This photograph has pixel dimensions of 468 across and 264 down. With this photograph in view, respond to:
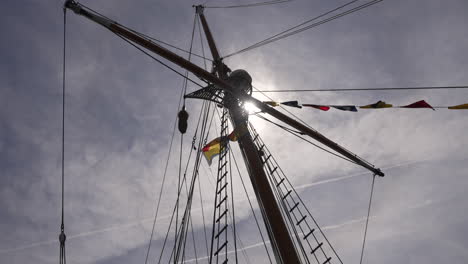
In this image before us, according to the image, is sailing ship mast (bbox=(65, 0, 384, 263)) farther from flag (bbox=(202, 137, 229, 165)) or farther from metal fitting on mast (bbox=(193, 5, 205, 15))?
metal fitting on mast (bbox=(193, 5, 205, 15))

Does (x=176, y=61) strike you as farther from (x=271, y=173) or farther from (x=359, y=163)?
(x=359, y=163)

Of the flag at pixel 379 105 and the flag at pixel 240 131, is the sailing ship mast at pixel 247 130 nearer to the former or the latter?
the flag at pixel 240 131

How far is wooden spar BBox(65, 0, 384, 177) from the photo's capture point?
8.92m

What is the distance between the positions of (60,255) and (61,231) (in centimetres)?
52

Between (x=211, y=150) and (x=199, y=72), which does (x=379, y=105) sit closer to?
(x=199, y=72)

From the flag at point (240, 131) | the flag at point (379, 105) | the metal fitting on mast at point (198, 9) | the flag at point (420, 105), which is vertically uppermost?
the metal fitting on mast at point (198, 9)

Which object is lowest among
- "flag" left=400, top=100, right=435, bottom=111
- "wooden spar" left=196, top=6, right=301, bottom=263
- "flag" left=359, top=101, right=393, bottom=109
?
"wooden spar" left=196, top=6, right=301, bottom=263

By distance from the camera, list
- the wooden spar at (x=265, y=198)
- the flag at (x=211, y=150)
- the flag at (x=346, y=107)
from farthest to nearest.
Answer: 1. the flag at (x=211, y=150)
2. the flag at (x=346, y=107)
3. the wooden spar at (x=265, y=198)

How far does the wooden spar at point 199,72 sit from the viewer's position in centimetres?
892

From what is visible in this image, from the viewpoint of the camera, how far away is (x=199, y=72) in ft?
32.7

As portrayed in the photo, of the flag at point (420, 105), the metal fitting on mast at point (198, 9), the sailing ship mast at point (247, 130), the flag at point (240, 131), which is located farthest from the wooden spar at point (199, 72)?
the metal fitting on mast at point (198, 9)

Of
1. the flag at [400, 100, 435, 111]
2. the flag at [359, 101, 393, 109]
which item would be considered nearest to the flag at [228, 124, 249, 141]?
the flag at [359, 101, 393, 109]

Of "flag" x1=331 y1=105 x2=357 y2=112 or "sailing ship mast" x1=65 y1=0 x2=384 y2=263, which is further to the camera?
"flag" x1=331 y1=105 x2=357 y2=112

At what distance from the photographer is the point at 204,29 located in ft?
48.1
